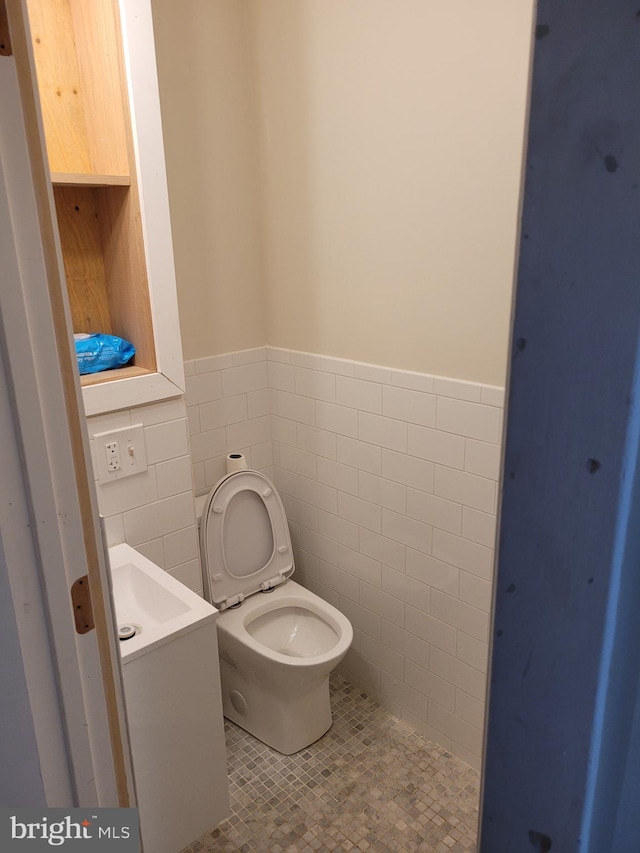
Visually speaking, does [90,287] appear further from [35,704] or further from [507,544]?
[507,544]

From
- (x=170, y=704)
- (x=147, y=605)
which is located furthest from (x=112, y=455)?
(x=170, y=704)

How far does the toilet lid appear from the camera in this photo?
2.19 metres

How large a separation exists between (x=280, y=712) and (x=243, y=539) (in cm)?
58

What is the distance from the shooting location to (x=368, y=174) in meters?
1.96

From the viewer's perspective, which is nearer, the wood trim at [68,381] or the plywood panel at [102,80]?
the wood trim at [68,381]

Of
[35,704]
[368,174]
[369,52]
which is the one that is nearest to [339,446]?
[368,174]

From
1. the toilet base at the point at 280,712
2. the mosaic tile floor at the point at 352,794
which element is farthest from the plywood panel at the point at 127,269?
the mosaic tile floor at the point at 352,794

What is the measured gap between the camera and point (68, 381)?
911 mm

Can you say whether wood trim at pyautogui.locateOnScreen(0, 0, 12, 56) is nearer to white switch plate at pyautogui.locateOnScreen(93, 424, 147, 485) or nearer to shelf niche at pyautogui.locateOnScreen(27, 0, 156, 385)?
shelf niche at pyautogui.locateOnScreen(27, 0, 156, 385)

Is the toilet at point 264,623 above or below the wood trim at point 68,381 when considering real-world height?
below

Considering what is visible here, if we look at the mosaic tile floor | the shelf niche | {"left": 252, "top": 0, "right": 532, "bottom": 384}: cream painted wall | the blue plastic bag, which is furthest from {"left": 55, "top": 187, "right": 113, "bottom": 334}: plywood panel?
the mosaic tile floor

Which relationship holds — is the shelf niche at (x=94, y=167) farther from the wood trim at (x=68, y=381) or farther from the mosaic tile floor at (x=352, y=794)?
the mosaic tile floor at (x=352, y=794)

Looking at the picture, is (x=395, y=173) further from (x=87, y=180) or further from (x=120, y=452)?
(x=120, y=452)

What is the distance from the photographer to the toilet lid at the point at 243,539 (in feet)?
7.19
